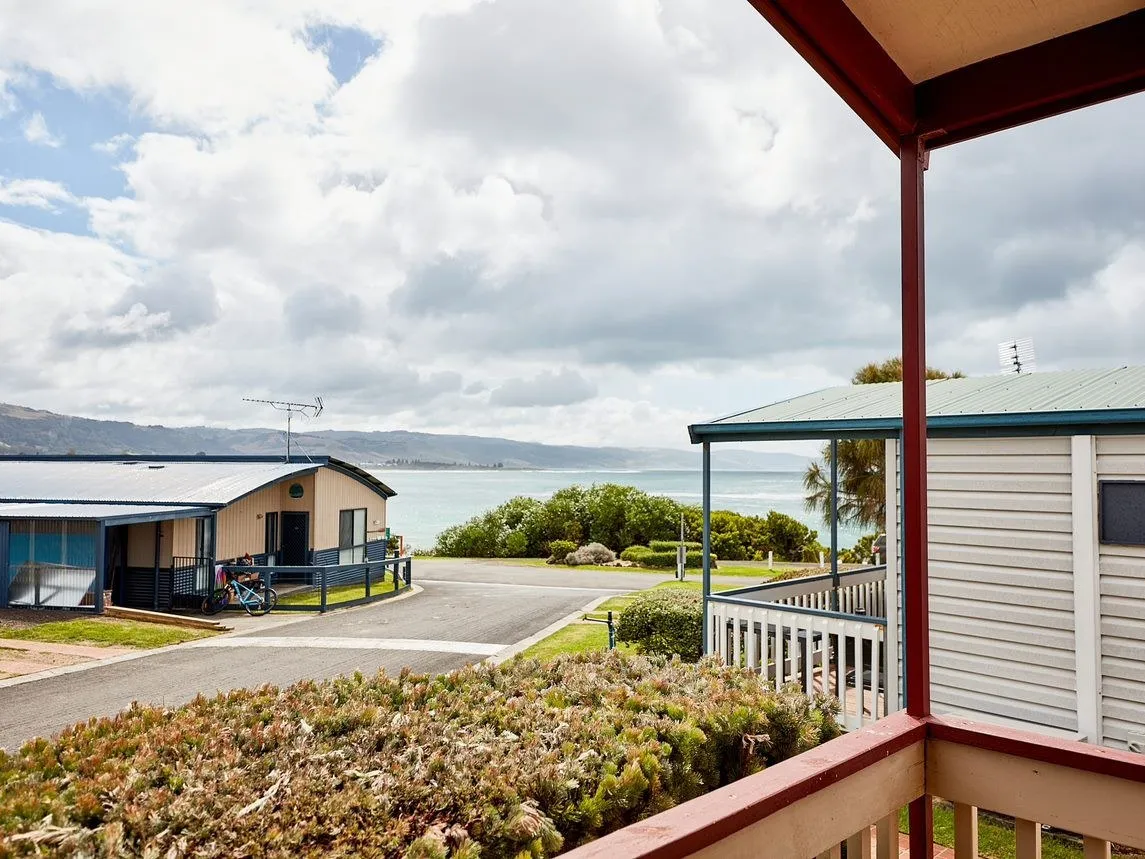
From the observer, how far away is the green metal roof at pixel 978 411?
389 cm

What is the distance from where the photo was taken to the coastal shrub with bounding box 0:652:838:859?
1.47 m

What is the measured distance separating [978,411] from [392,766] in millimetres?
3929

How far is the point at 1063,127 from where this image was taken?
8.34 meters

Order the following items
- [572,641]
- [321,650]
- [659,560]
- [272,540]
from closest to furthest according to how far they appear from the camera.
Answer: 1. [321,650]
2. [572,641]
3. [272,540]
4. [659,560]

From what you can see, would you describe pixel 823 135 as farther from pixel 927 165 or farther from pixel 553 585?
pixel 553 585

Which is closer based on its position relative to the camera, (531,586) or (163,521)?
(163,521)

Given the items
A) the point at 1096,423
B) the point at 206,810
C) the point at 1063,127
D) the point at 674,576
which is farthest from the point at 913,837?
the point at 674,576

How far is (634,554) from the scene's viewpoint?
17.7 metres

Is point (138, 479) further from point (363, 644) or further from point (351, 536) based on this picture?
point (363, 644)

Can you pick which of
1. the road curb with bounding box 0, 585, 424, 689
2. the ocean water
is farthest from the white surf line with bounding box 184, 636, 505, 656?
the ocean water

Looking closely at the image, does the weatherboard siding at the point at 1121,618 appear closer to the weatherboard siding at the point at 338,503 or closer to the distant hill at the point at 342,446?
the distant hill at the point at 342,446

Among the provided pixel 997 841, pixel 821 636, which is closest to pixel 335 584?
pixel 821 636

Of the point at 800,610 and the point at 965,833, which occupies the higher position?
the point at 965,833

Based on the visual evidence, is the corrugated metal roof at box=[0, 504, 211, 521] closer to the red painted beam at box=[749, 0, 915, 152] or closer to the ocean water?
the red painted beam at box=[749, 0, 915, 152]
